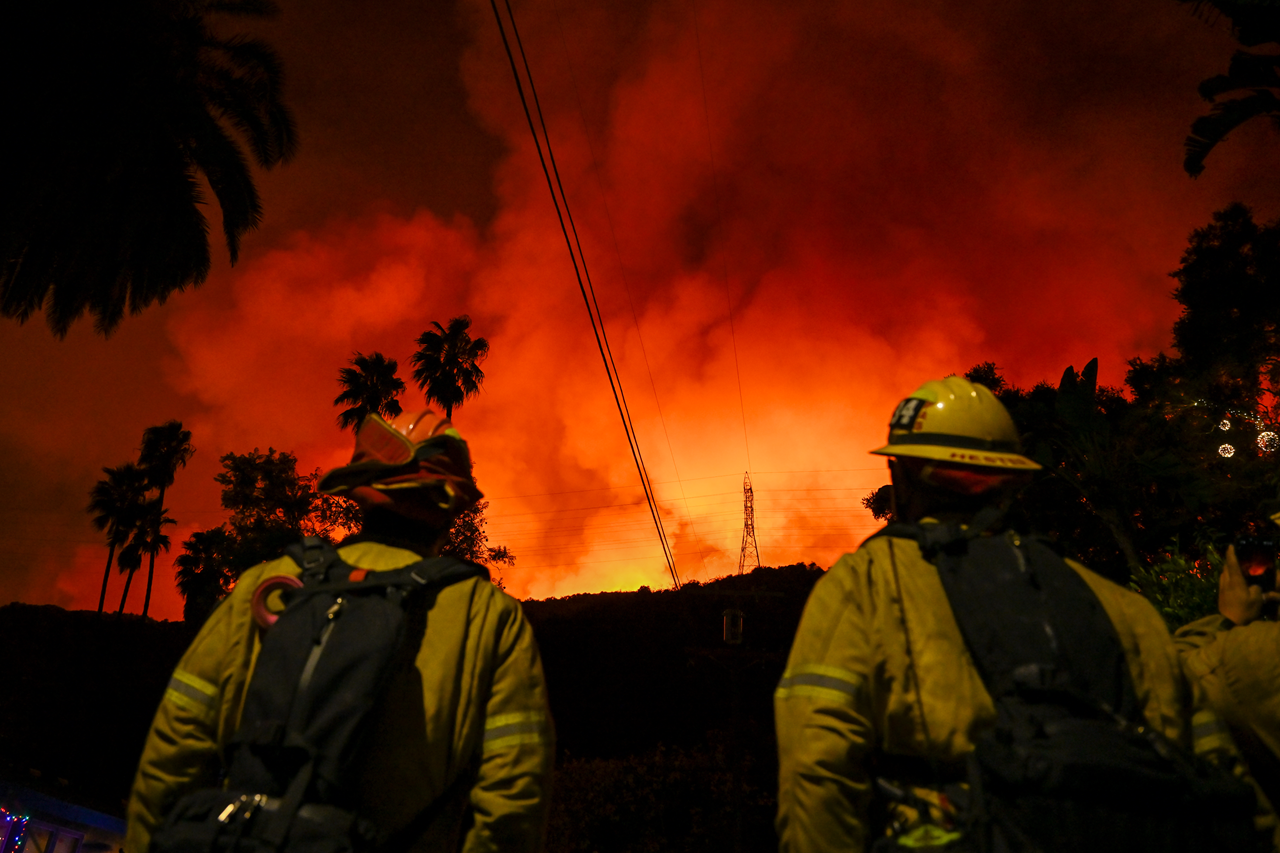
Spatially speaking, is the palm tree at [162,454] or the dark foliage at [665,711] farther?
the palm tree at [162,454]

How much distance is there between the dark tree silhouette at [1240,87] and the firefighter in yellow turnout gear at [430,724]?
12778 millimetres

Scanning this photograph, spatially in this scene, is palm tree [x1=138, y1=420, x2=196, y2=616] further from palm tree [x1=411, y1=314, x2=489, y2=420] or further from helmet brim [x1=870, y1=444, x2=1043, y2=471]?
helmet brim [x1=870, y1=444, x2=1043, y2=471]

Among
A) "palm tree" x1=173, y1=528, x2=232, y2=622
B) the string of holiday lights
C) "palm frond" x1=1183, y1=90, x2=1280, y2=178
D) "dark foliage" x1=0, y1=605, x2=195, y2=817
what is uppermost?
"palm frond" x1=1183, y1=90, x2=1280, y2=178

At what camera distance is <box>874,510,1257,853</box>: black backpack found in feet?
5.68

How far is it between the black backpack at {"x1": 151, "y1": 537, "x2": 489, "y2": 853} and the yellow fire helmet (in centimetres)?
166

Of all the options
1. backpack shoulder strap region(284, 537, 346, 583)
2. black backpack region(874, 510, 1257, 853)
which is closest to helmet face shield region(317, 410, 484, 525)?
backpack shoulder strap region(284, 537, 346, 583)

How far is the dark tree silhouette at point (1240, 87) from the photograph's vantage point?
10.5m

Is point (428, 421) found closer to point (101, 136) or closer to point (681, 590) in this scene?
point (101, 136)

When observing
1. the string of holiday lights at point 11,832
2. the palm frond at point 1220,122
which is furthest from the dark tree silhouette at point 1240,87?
the string of holiday lights at point 11,832

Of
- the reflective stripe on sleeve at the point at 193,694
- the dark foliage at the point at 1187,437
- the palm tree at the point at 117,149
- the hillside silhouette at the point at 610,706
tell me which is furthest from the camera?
the hillside silhouette at the point at 610,706

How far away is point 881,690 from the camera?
2092 mm

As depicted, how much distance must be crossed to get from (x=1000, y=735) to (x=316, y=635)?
1.80 metres

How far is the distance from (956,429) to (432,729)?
1.85 metres

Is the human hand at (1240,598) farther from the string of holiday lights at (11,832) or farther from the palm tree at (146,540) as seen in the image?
the palm tree at (146,540)
